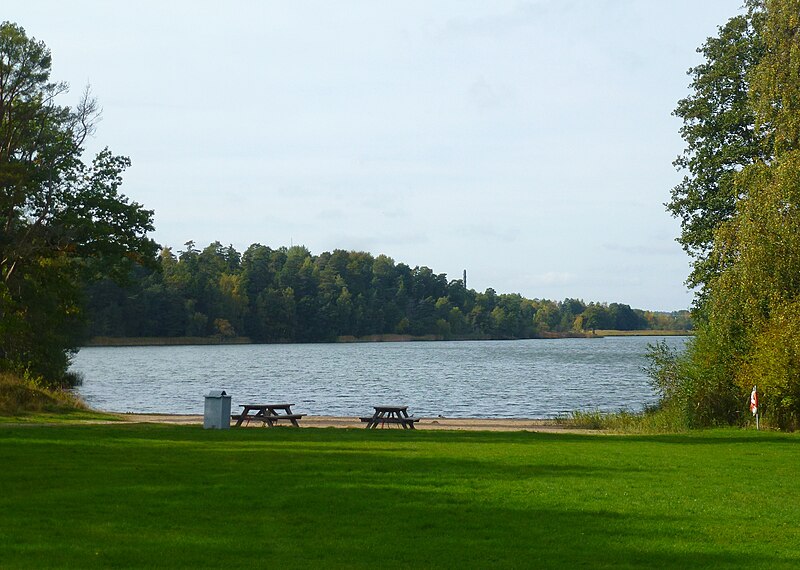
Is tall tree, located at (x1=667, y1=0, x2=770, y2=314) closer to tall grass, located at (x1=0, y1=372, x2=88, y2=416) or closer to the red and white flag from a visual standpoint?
the red and white flag

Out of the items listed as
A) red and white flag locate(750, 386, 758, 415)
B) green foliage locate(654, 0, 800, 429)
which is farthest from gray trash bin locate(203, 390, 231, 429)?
green foliage locate(654, 0, 800, 429)

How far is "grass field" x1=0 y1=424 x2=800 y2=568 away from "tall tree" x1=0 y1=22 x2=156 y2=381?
10.6 metres

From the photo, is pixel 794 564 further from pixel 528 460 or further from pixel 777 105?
pixel 777 105

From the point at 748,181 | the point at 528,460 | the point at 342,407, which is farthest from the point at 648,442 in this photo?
the point at 342,407

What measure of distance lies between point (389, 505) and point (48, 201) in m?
21.6

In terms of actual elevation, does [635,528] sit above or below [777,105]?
below

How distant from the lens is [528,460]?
18.0 m

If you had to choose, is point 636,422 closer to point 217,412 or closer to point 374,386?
point 217,412

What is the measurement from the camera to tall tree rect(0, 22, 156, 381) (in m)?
29.8

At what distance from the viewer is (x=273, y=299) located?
552ft

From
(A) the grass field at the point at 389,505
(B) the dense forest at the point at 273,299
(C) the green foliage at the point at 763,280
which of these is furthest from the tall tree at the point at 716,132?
(B) the dense forest at the point at 273,299

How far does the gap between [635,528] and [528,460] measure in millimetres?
6733

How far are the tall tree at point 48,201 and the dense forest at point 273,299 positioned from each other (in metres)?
97.5

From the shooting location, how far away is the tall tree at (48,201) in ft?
97.6
